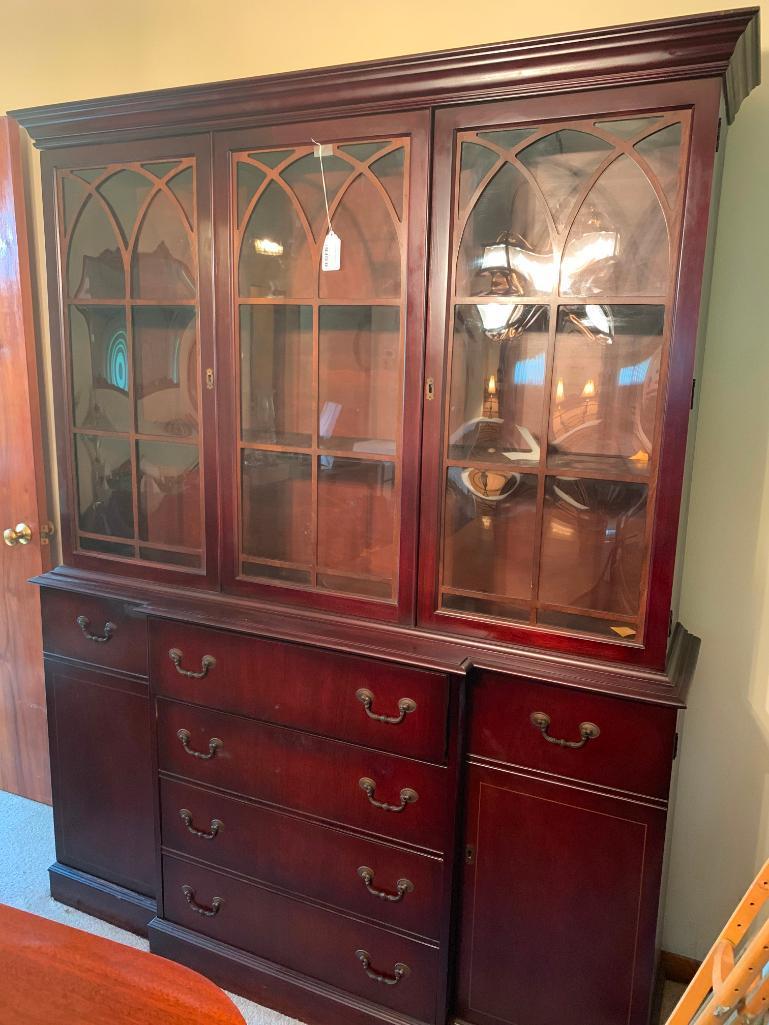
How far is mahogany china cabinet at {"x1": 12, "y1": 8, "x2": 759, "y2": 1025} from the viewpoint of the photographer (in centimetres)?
133

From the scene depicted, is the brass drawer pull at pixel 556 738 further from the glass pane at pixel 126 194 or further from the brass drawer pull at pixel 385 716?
the glass pane at pixel 126 194

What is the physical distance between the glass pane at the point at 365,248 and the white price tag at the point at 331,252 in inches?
0.4

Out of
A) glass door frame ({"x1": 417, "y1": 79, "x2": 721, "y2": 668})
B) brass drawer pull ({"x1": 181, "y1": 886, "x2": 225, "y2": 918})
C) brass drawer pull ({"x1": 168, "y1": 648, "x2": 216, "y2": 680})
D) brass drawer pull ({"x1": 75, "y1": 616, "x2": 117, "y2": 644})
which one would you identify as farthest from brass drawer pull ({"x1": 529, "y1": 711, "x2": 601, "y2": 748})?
brass drawer pull ({"x1": 75, "y1": 616, "x2": 117, "y2": 644})

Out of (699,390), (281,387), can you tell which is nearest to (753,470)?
(699,390)

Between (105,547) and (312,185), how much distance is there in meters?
1.04

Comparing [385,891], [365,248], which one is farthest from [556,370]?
[385,891]

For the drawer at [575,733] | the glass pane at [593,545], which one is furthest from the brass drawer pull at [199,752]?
the glass pane at [593,545]

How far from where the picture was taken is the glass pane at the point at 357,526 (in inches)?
62.1

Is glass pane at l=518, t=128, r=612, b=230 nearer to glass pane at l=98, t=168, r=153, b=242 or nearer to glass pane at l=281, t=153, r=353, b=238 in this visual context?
glass pane at l=281, t=153, r=353, b=238

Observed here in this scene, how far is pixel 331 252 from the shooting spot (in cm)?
152

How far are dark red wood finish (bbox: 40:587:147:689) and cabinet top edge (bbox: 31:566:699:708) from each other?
39mm

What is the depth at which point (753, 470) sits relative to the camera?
160cm

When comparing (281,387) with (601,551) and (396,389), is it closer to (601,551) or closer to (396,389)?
(396,389)

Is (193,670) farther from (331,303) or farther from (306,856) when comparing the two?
(331,303)
